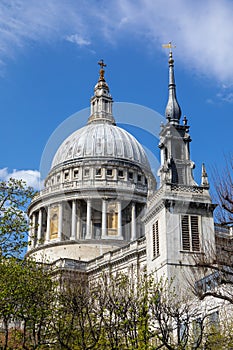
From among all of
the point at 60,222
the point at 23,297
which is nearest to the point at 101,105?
the point at 60,222

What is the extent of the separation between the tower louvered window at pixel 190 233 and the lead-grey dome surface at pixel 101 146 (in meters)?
49.6

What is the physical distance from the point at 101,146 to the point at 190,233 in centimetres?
5337

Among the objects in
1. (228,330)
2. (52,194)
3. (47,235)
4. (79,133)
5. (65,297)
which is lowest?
(228,330)

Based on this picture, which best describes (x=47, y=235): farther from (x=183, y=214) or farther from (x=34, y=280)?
(x=34, y=280)

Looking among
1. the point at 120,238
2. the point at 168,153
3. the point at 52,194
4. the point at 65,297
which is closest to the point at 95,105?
the point at 52,194

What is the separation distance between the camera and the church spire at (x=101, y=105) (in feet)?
375

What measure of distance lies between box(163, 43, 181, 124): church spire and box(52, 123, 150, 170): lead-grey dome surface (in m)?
39.8

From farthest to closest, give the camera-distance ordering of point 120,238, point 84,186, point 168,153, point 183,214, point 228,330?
point 84,186
point 120,238
point 168,153
point 183,214
point 228,330

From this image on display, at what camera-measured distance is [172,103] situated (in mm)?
59344

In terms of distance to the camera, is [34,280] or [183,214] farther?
[183,214]

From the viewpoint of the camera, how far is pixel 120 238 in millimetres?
86688

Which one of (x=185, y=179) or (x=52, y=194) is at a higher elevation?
(x=52, y=194)

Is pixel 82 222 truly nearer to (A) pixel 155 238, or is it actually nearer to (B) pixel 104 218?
(B) pixel 104 218

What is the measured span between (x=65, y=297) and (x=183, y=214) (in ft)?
65.9
